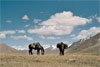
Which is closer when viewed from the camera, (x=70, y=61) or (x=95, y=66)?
(x=95, y=66)

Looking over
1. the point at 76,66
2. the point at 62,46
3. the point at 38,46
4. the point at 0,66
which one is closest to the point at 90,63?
the point at 76,66

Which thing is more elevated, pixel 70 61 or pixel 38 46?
pixel 38 46

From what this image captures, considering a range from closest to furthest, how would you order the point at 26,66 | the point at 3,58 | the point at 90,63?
the point at 26,66 < the point at 90,63 < the point at 3,58

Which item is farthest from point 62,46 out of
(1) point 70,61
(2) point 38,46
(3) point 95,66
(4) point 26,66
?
(4) point 26,66

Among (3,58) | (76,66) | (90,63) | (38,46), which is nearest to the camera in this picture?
(76,66)

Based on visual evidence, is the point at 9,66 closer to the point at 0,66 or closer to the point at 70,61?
the point at 0,66

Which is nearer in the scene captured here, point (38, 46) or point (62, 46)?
point (62, 46)

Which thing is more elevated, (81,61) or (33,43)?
(33,43)

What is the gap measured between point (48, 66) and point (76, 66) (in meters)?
3.98

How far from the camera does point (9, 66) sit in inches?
1033

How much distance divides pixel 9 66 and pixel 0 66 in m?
1.17

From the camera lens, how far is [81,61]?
3225 centimetres

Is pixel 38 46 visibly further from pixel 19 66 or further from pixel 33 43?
pixel 19 66

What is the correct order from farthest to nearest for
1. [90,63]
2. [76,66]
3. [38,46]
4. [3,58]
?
[38,46], [3,58], [90,63], [76,66]
